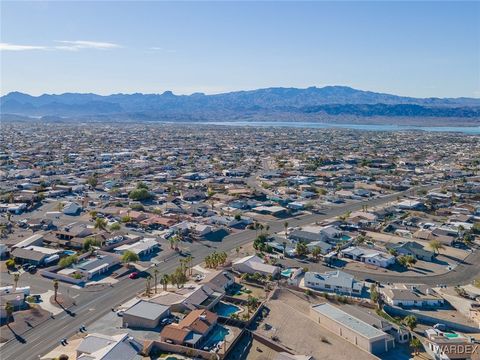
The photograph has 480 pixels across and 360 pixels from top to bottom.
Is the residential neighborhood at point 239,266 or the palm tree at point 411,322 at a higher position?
the palm tree at point 411,322

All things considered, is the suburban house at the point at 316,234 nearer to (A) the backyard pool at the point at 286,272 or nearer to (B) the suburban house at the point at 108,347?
(A) the backyard pool at the point at 286,272

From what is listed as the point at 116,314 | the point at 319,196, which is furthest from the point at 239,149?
the point at 116,314

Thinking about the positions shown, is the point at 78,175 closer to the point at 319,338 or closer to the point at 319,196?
the point at 319,196

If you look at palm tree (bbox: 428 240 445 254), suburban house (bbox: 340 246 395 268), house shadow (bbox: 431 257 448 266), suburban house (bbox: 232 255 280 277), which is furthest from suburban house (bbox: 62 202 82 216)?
house shadow (bbox: 431 257 448 266)

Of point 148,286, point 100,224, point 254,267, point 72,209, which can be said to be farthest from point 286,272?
point 72,209

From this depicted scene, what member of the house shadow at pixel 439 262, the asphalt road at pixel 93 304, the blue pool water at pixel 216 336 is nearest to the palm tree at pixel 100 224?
the asphalt road at pixel 93 304

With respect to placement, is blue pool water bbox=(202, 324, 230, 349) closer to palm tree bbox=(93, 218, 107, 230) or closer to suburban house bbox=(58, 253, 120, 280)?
suburban house bbox=(58, 253, 120, 280)

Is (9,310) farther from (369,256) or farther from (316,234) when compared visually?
(369,256)
